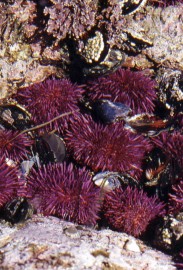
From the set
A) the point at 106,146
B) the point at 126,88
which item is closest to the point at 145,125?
the point at 126,88

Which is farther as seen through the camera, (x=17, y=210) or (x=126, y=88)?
(x=126, y=88)

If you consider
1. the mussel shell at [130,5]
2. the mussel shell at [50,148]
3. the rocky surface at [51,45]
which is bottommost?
the mussel shell at [50,148]

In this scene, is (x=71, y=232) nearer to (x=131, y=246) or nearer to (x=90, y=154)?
(x=131, y=246)

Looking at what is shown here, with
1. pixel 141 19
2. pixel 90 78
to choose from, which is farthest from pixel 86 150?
pixel 141 19

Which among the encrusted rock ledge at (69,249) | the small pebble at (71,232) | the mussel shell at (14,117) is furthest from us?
the mussel shell at (14,117)

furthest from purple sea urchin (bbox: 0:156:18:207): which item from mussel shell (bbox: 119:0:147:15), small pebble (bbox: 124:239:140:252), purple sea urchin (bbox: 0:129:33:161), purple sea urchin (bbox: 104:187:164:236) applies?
mussel shell (bbox: 119:0:147:15)

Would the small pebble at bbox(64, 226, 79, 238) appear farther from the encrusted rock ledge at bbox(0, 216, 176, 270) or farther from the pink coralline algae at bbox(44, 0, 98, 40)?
the pink coralline algae at bbox(44, 0, 98, 40)

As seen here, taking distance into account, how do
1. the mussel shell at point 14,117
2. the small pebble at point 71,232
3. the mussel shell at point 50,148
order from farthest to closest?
1. the mussel shell at point 14,117
2. the mussel shell at point 50,148
3. the small pebble at point 71,232

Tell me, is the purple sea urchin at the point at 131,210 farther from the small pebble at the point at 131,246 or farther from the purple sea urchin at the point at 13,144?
the purple sea urchin at the point at 13,144

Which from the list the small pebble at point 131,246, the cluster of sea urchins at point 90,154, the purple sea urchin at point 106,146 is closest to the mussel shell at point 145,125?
the cluster of sea urchins at point 90,154
